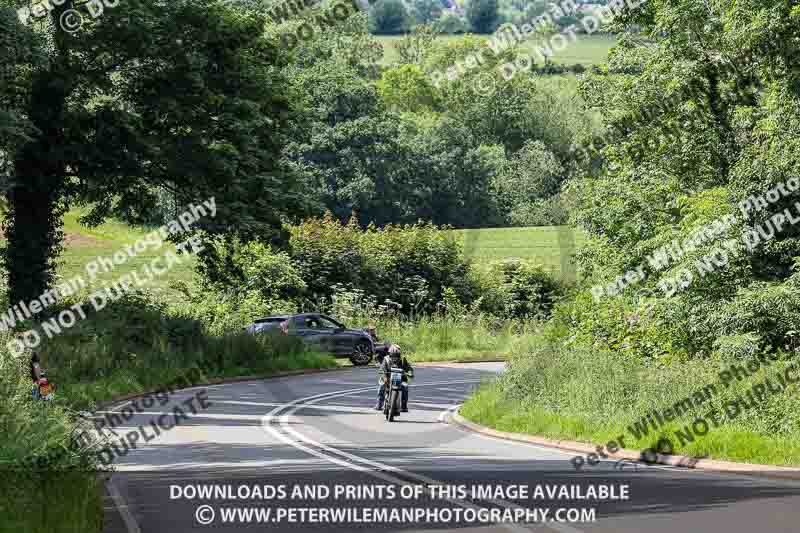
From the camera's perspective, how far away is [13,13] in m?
25.0

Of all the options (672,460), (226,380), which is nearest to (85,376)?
(226,380)

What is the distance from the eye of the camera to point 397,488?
1388cm

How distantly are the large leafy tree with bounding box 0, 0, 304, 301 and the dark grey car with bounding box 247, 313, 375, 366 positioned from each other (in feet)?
23.2

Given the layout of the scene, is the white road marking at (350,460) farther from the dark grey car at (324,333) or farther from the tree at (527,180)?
the tree at (527,180)

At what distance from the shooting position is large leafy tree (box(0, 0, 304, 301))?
36469 millimetres

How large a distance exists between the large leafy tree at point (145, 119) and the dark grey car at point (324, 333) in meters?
7.06

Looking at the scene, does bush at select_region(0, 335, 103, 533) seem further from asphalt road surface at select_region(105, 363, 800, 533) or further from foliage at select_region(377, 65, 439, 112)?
foliage at select_region(377, 65, 439, 112)

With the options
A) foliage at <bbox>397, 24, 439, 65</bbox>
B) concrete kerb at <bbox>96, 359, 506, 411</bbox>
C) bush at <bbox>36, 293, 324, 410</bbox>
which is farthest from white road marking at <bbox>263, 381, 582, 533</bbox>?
foliage at <bbox>397, 24, 439, 65</bbox>

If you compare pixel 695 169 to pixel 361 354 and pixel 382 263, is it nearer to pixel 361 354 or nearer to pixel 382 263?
pixel 361 354

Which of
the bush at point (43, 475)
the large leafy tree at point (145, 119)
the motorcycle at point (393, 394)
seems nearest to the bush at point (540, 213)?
the large leafy tree at point (145, 119)

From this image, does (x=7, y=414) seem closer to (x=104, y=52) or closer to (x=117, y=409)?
(x=117, y=409)

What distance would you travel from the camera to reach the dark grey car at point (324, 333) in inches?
1772

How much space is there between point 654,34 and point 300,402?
1408cm

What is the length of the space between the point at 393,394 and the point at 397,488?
12.4 metres
